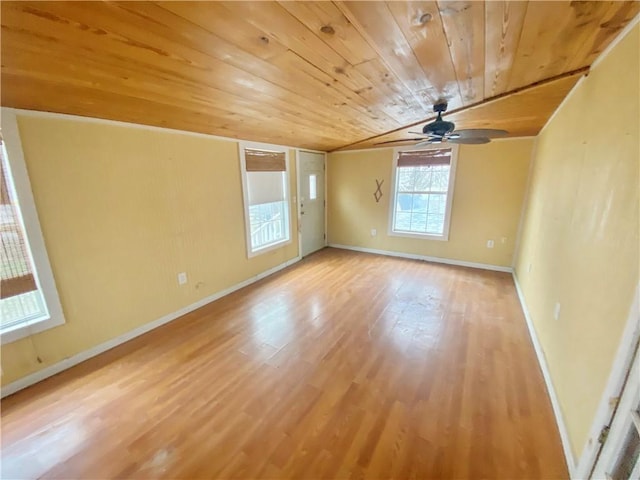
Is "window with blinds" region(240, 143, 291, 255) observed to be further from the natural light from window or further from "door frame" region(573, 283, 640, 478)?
"door frame" region(573, 283, 640, 478)

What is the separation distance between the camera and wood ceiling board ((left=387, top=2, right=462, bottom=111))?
1009mm

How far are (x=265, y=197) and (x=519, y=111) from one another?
309cm

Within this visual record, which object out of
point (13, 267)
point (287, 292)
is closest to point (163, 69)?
point (13, 267)

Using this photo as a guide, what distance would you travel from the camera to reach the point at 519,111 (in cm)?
250

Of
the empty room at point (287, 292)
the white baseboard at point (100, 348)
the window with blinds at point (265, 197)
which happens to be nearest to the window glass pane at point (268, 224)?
the window with blinds at point (265, 197)

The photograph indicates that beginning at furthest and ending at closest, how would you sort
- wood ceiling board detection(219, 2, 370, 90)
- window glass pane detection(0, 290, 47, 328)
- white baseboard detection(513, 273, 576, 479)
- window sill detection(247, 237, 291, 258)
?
1. window sill detection(247, 237, 291, 258)
2. window glass pane detection(0, 290, 47, 328)
3. white baseboard detection(513, 273, 576, 479)
4. wood ceiling board detection(219, 2, 370, 90)

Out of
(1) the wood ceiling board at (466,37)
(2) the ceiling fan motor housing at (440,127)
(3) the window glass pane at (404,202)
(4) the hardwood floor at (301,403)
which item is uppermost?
(1) the wood ceiling board at (466,37)

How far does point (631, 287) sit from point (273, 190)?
12.1 ft

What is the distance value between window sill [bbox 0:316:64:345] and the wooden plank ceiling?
148 centimetres

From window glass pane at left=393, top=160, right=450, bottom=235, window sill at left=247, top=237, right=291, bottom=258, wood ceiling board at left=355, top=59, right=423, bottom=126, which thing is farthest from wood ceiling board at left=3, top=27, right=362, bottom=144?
window glass pane at left=393, top=160, right=450, bottom=235

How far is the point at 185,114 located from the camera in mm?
2176

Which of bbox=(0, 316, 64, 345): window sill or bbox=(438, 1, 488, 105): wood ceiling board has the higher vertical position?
bbox=(438, 1, 488, 105): wood ceiling board

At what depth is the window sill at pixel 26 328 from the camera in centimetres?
181

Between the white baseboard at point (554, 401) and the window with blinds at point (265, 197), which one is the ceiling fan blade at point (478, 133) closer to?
the white baseboard at point (554, 401)
